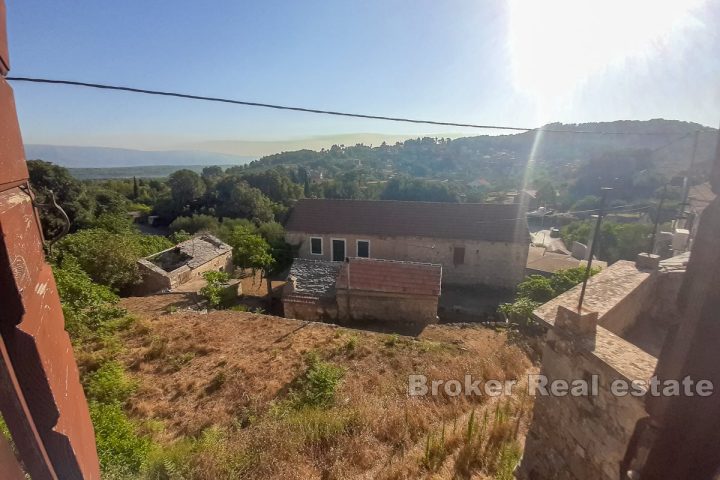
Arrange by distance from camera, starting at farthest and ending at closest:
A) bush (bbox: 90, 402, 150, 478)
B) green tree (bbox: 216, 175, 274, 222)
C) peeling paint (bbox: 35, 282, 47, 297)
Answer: green tree (bbox: 216, 175, 274, 222) → bush (bbox: 90, 402, 150, 478) → peeling paint (bbox: 35, 282, 47, 297)

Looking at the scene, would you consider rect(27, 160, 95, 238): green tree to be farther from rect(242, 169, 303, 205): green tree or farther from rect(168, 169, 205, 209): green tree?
rect(242, 169, 303, 205): green tree

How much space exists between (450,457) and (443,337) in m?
6.38

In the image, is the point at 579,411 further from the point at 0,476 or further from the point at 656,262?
the point at 0,476

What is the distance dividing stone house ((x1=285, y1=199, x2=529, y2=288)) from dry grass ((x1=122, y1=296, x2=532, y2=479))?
311 inches

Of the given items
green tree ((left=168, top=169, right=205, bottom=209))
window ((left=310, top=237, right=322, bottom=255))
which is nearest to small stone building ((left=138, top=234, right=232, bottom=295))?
window ((left=310, top=237, right=322, bottom=255))

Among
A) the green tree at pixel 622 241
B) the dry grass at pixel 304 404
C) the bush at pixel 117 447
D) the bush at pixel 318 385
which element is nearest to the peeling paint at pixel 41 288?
the bush at pixel 117 447

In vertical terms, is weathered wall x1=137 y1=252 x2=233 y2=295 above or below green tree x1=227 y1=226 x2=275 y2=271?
below

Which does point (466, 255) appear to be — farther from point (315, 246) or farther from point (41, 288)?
point (41, 288)

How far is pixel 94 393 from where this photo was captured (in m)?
6.32

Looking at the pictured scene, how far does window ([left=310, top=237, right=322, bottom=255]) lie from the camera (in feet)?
67.3

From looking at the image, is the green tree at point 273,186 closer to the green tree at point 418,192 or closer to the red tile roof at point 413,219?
the green tree at point 418,192

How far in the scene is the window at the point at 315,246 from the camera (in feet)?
67.3

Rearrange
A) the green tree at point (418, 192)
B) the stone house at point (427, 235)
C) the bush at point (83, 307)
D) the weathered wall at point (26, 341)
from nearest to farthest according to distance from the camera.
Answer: the weathered wall at point (26, 341) → the bush at point (83, 307) → the stone house at point (427, 235) → the green tree at point (418, 192)

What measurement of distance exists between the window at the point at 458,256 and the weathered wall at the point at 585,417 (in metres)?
14.7
